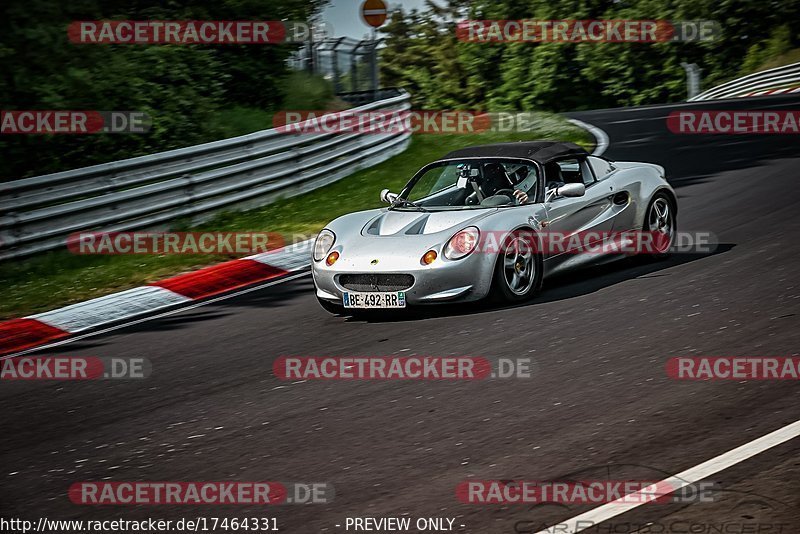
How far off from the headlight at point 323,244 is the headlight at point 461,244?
3.76 feet

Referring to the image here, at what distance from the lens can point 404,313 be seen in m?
8.67

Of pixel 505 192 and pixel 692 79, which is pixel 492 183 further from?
pixel 692 79

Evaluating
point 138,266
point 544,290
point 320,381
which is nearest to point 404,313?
point 544,290

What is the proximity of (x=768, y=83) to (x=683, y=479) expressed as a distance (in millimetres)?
33062

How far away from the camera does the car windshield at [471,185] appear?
9.03 meters

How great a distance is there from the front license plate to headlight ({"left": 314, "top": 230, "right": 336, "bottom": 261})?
0.59m

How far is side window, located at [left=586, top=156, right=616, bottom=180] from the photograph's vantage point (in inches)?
385

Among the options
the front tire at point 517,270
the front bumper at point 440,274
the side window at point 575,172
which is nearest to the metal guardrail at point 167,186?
the front bumper at point 440,274

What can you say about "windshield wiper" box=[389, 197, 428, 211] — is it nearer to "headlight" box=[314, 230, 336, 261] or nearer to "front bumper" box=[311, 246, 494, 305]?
"headlight" box=[314, 230, 336, 261]

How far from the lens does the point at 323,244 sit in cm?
888

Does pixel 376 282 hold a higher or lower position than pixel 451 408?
higher

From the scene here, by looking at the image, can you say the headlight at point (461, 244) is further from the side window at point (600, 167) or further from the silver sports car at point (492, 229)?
the side window at point (600, 167)

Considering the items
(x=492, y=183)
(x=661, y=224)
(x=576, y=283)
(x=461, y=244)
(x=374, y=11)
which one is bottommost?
(x=576, y=283)

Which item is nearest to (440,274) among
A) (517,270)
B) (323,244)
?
(517,270)
